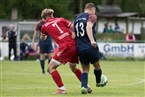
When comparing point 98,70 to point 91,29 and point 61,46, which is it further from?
point 91,29

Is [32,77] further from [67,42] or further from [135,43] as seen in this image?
[135,43]

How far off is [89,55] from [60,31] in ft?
3.04

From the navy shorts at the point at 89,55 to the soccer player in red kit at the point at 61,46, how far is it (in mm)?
289

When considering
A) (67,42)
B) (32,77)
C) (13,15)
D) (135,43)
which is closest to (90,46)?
Answer: (67,42)

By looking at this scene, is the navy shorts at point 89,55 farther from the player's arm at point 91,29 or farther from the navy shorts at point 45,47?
the navy shorts at point 45,47

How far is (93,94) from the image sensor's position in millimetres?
13039

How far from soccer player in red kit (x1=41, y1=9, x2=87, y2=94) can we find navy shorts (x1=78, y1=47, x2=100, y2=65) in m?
0.29

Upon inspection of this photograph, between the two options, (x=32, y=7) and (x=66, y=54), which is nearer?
(x=66, y=54)

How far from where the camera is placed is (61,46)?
1337 centimetres

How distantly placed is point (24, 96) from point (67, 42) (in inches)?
68.1

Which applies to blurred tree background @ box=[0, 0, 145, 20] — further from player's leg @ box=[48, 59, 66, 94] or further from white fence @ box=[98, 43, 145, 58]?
player's leg @ box=[48, 59, 66, 94]

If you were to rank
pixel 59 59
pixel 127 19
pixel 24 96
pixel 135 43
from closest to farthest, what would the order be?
pixel 24 96 < pixel 59 59 < pixel 135 43 < pixel 127 19

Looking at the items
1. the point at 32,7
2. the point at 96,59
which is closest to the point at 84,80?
the point at 96,59

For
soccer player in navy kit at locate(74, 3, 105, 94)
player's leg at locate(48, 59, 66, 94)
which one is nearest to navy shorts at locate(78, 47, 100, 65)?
soccer player in navy kit at locate(74, 3, 105, 94)
